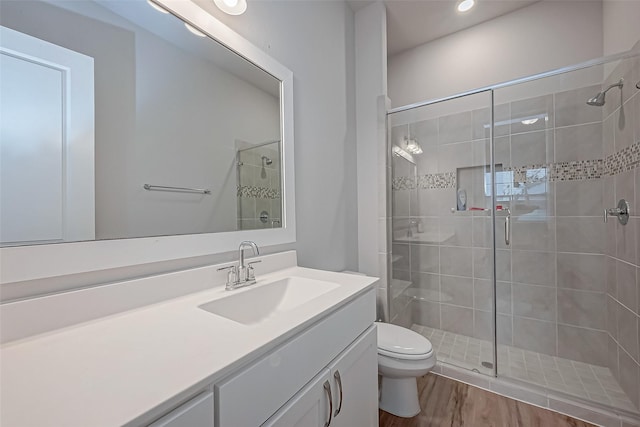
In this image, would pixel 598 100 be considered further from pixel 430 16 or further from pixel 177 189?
pixel 177 189

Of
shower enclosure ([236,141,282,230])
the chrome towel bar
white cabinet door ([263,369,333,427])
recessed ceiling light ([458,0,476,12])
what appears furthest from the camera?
recessed ceiling light ([458,0,476,12])

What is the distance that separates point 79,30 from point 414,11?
2349 millimetres

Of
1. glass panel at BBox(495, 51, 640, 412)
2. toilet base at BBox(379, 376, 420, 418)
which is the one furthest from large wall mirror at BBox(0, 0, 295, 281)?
glass panel at BBox(495, 51, 640, 412)

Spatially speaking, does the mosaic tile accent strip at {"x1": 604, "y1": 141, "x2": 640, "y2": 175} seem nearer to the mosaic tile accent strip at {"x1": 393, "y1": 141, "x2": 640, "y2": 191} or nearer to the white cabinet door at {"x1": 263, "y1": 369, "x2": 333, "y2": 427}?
the mosaic tile accent strip at {"x1": 393, "y1": 141, "x2": 640, "y2": 191}

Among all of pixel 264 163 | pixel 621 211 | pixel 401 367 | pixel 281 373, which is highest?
pixel 264 163

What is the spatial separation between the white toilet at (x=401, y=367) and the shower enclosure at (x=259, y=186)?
91cm

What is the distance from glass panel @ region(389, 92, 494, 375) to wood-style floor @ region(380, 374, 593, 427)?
1.53 ft

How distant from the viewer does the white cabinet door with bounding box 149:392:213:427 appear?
423 mm

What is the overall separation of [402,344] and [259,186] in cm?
115

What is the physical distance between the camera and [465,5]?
214 centimetres

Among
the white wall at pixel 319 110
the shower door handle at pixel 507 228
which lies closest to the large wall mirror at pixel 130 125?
the white wall at pixel 319 110

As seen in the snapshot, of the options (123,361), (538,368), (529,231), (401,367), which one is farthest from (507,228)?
(123,361)

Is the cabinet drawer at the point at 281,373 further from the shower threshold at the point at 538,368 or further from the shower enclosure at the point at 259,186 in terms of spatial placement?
the shower threshold at the point at 538,368

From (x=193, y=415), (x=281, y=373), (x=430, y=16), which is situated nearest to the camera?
(x=193, y=415)
